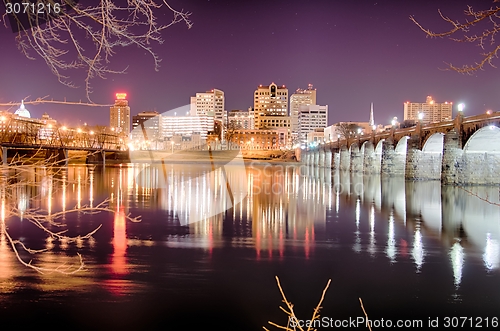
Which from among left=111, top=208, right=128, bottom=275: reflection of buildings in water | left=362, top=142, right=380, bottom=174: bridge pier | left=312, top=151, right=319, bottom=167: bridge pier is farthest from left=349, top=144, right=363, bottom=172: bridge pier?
left=111, top=208, right=128, bottom=275: reflection of buildings in water

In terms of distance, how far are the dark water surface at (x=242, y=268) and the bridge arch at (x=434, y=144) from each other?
85.4ft

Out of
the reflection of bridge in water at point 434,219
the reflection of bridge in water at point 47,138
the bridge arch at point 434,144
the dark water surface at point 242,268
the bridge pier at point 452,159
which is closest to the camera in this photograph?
the dark water surface at point 242,268

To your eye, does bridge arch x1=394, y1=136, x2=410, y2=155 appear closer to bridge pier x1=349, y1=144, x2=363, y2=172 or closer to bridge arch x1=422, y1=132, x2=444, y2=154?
bridge arch x1=422, y1=132, x2=444, y2=154

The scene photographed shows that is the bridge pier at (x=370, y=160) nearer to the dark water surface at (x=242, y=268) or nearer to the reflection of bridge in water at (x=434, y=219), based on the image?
the reflection of bridge in water at (x=434, y=219)

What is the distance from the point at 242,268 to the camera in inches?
495

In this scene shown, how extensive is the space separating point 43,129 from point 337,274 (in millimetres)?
74022

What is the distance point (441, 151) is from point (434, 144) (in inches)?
108

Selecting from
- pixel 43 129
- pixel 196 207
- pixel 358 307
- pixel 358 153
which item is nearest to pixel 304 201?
pixel 196 207

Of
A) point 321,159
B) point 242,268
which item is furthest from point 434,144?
point 321,159

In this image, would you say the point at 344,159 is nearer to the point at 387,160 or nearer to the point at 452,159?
the point at 387,160

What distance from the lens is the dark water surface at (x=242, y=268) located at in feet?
30.5

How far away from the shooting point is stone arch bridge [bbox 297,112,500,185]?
130 ft

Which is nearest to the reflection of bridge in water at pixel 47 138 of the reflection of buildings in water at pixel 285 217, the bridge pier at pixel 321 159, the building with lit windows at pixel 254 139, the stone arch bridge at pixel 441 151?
the reflection of buildings in water at pixel 285 217

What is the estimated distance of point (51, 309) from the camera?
9242 mm
